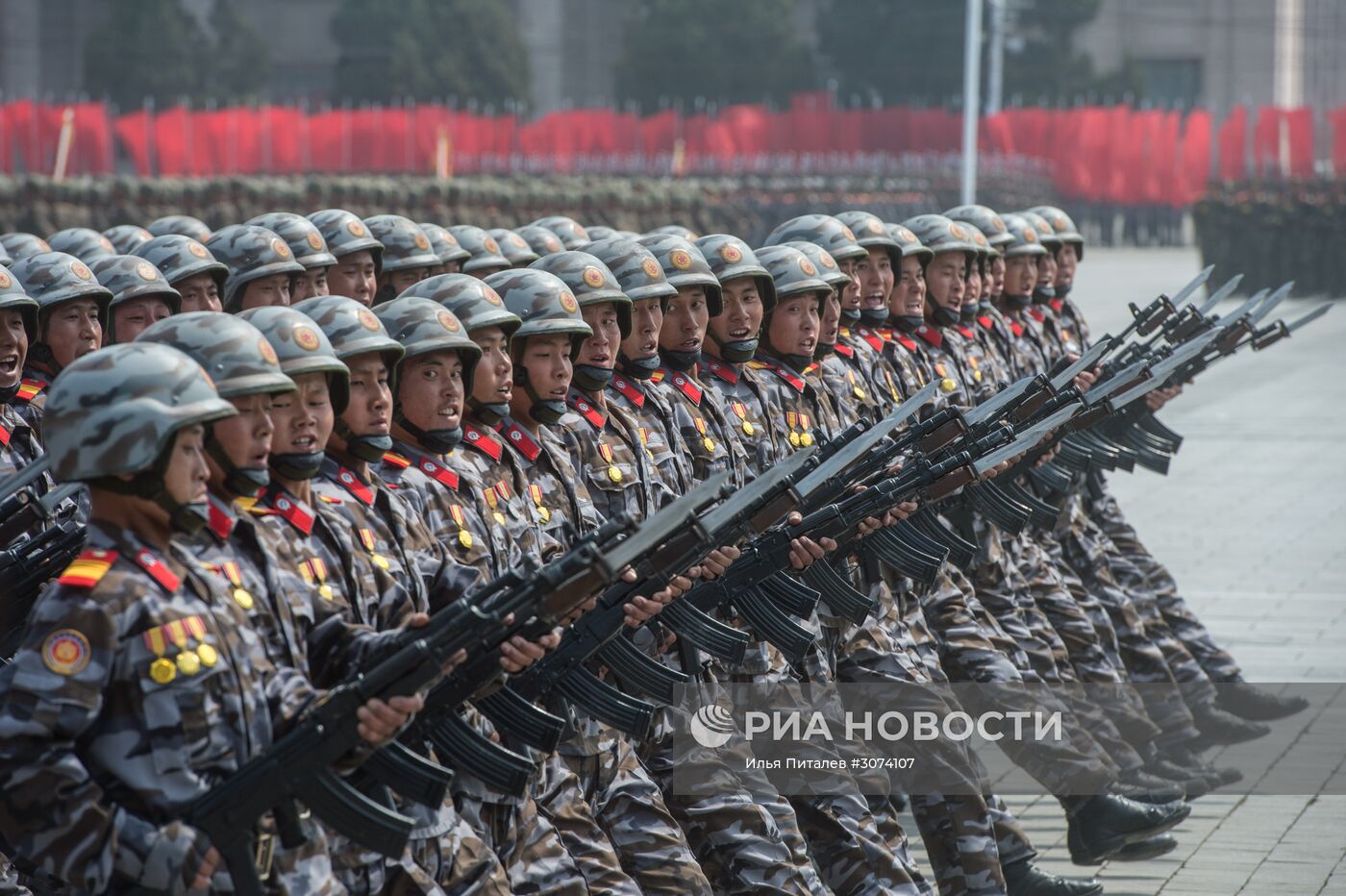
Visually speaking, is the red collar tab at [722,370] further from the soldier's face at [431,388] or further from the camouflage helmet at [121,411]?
the camouflage helmet at [121,411]

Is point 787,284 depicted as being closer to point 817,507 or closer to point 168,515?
point 817,507

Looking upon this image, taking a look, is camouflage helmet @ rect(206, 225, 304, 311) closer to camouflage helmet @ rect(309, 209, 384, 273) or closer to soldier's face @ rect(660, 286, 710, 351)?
camouflage helmet @ rect(309, 209, 384, 273)

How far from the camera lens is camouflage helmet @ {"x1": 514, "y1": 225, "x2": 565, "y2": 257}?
9.74 metres

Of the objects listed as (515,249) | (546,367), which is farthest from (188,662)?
(515,249)

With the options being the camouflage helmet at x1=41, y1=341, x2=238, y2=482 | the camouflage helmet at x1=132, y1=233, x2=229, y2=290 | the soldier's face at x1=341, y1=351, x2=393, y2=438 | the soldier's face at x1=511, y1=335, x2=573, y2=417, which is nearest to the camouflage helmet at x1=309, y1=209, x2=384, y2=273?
the camouflage helmet at x1=132, y1=233, x2=229, y2=290

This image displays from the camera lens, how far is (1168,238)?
148 ft

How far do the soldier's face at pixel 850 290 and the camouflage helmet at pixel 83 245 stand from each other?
2.63m

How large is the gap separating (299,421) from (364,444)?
335 millimetres

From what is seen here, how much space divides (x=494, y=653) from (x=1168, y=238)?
4213cm

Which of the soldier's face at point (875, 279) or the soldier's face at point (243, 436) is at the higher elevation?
the soldier's face at point (875, 279)

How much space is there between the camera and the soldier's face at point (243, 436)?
14.0ft

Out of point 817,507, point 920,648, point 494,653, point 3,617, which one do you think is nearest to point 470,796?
point 494,653

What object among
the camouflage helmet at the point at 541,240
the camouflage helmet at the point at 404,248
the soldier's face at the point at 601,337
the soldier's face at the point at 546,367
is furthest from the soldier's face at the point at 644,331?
the camouflage helmet at the point at 541,240

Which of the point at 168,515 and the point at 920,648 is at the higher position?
the point at 168,515
